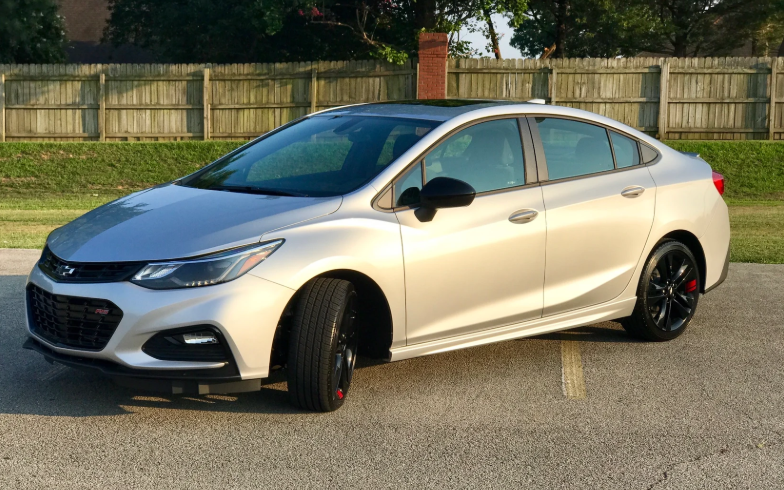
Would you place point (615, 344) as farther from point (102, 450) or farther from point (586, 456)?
point (102, 450)

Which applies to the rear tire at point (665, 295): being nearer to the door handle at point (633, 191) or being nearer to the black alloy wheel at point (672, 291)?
the black alloy wheel at point (672, 291)

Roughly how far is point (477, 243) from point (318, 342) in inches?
47.0

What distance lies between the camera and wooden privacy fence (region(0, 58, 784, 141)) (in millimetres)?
22531

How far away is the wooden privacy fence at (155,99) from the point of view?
23172 millimetres

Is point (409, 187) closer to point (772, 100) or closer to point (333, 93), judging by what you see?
point (333, 93)

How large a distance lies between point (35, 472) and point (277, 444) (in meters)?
1.10

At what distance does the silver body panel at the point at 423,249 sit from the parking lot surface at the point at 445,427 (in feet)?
1.14

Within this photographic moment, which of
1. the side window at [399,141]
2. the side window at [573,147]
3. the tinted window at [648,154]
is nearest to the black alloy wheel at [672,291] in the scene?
the tinted window at [648,154]

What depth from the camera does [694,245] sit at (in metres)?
7.02

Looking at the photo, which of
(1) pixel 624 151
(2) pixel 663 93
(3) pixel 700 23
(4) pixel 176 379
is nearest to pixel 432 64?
(2) pixel 663 93

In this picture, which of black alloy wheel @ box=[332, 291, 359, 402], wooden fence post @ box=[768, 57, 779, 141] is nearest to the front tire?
black alloy wheel @ box=[332, 291, 359, 402]

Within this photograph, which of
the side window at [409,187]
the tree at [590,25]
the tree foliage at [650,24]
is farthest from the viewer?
the tree foliage at [650,24]

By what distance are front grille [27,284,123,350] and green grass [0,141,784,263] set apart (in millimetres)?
11881

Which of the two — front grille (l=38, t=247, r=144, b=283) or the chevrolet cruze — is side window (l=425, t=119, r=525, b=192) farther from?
front grille (l=38, t=247, r=144, b=283)
